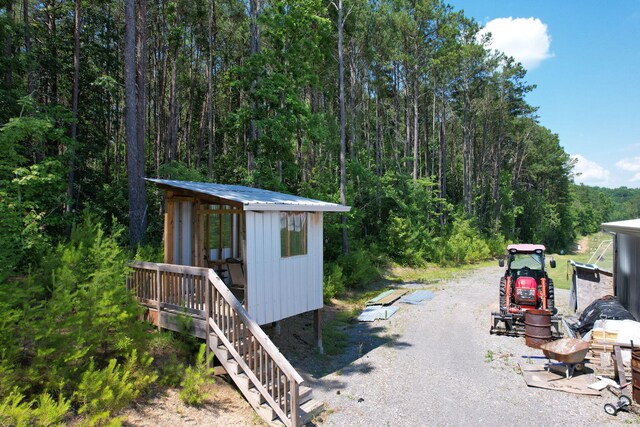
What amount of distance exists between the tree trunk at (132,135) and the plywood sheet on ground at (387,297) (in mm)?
8317

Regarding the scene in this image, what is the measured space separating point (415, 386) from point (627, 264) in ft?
27.3

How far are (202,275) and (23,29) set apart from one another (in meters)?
11.6

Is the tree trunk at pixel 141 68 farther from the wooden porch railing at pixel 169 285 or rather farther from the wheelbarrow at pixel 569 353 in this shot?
the wheelbarrow at pixel 569 353

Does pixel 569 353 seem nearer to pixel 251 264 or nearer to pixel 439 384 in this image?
pixel 439 384

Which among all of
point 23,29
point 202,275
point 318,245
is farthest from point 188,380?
point 23,29

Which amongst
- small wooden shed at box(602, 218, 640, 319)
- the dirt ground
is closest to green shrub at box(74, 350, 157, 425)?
the dirt ground

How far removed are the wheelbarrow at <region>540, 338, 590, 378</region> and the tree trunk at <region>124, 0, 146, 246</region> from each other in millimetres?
9789

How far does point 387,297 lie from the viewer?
49.9ft

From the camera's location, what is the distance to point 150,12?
2167 cm

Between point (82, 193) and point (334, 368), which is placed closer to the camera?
point (334, 368)

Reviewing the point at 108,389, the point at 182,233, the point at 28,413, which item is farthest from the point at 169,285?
the point at 28,413

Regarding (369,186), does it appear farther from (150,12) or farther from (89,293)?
(89,293)

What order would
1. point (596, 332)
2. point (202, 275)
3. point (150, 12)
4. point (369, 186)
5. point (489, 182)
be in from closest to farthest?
point (202, 275) < point (596, 332) < point (150, 12) < point (369, 186) < point (489, 182)

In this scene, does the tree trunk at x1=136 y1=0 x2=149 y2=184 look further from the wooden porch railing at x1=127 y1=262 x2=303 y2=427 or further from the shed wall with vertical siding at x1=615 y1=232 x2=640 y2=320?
the shed wall with vertical siding at x1=615 y1=232 x2=640 y2=320
